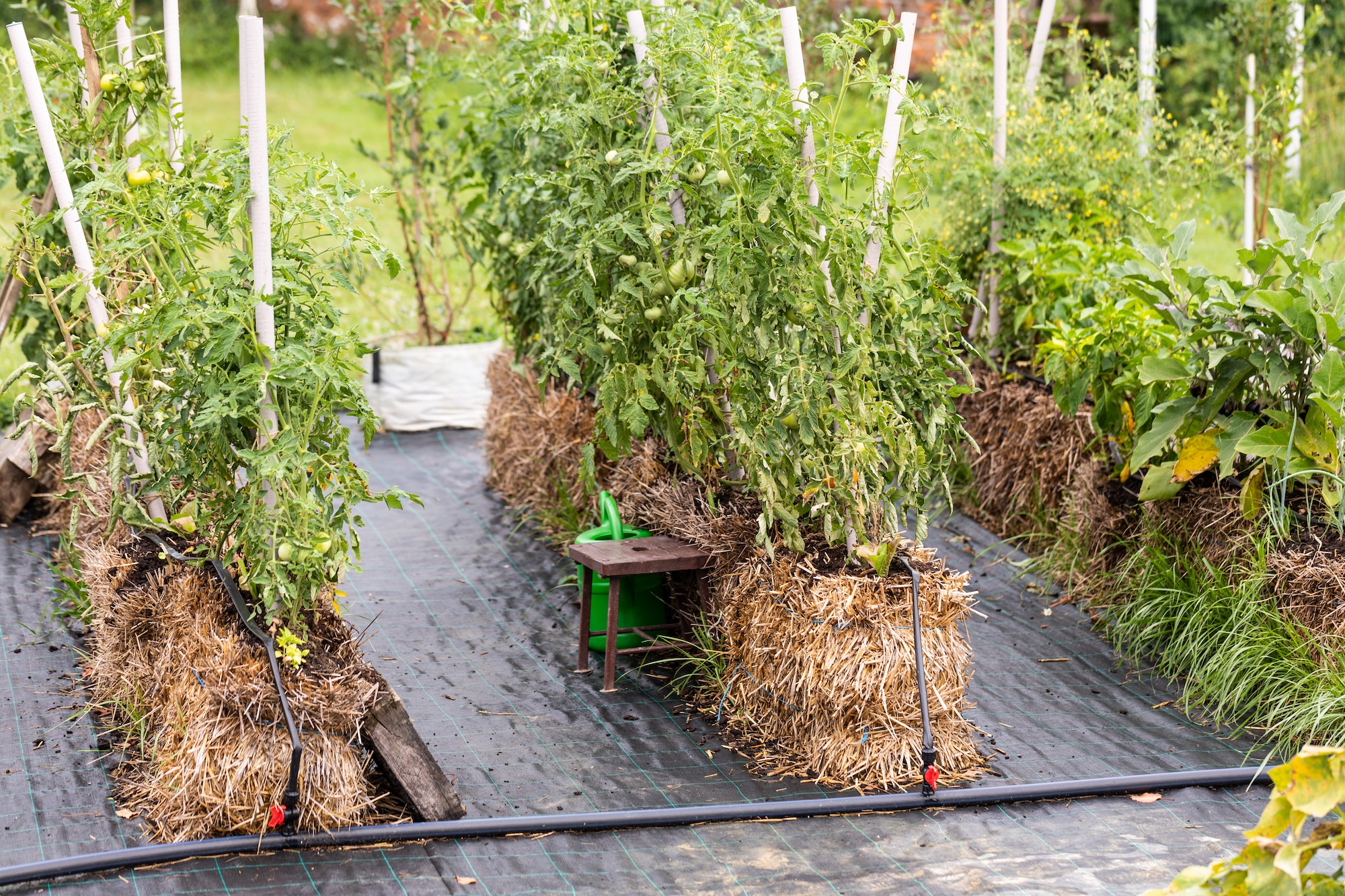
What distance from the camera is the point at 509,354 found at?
607 centimetres

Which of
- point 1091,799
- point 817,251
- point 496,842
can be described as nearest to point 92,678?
point 496,842

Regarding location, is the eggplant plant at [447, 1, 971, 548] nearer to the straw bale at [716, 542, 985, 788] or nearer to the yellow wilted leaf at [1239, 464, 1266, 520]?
the straw bale at [716, 542, 985, 788]

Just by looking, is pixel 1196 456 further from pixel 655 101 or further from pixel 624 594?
pixel 655 101

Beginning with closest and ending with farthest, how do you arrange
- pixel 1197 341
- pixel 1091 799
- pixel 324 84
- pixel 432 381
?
pixel 1091 799 → pixel 1197 341 → pixel 432 381 → pixel 324 84

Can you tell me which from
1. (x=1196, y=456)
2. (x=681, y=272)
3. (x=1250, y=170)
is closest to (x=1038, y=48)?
(x=1250, y=170)

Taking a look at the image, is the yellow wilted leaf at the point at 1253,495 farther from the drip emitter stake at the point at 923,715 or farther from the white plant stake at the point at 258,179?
the white plant stake at the point at 258,179

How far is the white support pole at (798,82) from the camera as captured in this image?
3344 mm

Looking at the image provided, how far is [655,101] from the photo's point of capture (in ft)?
11.8

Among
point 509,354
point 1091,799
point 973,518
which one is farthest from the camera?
point 509,354

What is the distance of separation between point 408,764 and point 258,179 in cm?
141

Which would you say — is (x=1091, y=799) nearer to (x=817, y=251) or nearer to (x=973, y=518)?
(x=817, y=251)

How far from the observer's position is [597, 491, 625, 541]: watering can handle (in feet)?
13.4

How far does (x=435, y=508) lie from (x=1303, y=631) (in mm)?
3396

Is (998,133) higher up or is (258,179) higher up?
(998,133)
